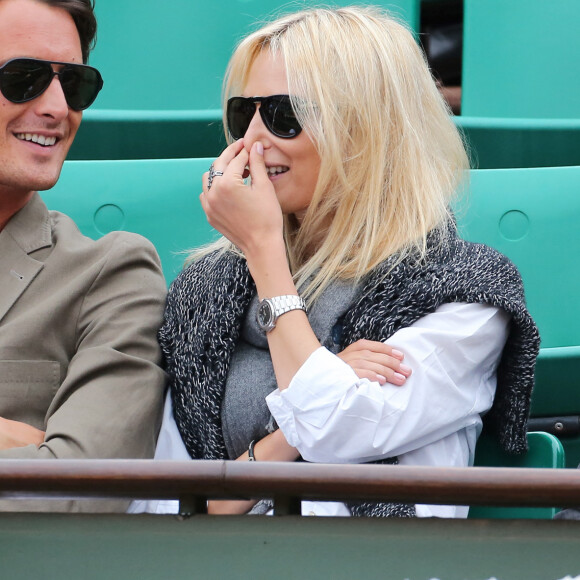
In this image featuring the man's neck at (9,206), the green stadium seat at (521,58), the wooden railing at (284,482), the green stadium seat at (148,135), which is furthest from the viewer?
the green stadium seat at (521,58)

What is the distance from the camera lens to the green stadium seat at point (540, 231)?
210 centimetres

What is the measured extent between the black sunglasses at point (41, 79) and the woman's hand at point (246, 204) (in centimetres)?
28

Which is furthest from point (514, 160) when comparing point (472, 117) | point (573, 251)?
point (573, 251)

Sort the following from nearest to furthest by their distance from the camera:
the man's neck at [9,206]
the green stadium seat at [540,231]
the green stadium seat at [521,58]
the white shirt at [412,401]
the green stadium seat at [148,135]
Answer: 1. the white shirt at [412,401]
2. the man's neck at [9,206]
3. the green stadium seat at [540,231]
4. the green stadium seat at [148,135]
5. the green stadium seat at [521,58]

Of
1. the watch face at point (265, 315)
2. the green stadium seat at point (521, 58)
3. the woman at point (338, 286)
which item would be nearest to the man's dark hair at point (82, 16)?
the woman at point (338, 286)

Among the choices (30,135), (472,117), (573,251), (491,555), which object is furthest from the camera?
(472,117)

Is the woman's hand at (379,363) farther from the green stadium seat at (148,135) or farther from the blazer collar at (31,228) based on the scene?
the green stadium seat at (148,135)

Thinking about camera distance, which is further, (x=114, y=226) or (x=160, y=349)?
(x=114, y=226)

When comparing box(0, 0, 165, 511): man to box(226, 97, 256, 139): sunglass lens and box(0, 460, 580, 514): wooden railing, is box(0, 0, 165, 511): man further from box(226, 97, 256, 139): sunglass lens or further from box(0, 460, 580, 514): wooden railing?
box(0, 460, 580, 514): wooden railing

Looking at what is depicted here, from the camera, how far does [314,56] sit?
154 centimetres

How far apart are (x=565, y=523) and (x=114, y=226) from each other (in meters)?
1.49

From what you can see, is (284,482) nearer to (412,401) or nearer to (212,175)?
(412,401)

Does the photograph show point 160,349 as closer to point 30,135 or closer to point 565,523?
point 30,135

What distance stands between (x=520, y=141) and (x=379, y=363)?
1.41 meters
